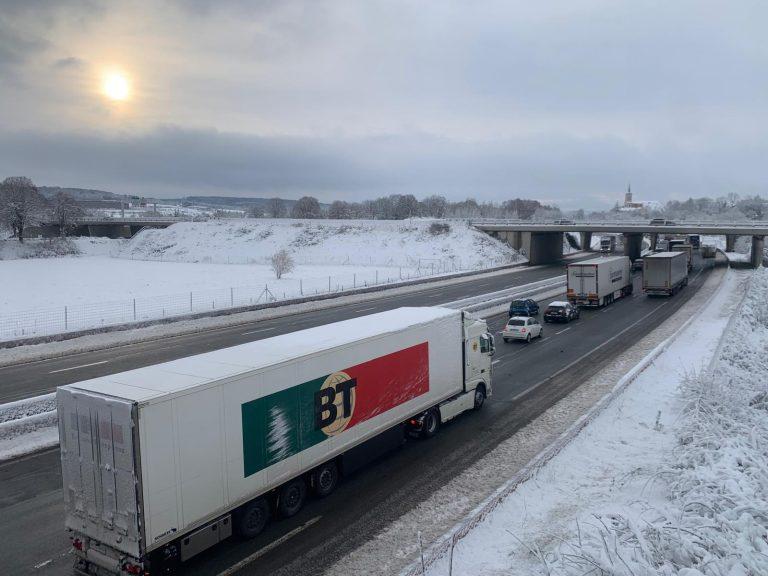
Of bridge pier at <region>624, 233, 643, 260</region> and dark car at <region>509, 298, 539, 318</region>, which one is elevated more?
bridge pier at <region>624, 233, 643, 260</region>

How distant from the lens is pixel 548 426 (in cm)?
1853

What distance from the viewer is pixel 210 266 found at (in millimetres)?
88688

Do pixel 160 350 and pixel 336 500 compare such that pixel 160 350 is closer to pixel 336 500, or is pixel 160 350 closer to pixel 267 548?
pixel 336 500

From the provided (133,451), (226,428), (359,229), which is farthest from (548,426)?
(359,229)

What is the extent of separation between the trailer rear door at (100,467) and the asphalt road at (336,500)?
1.77 metres

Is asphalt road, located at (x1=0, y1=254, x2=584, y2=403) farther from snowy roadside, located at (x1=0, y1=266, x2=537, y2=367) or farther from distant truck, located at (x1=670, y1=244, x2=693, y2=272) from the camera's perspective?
distant truck, located at (x1=670, y1=244, x2=693, y2=272)

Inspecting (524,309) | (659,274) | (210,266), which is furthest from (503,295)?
(210,266)

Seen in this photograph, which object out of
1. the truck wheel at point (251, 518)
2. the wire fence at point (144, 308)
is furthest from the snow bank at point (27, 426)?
the wire fence at point (144, 308)

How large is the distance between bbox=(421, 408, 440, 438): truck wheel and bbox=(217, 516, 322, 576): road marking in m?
5.28

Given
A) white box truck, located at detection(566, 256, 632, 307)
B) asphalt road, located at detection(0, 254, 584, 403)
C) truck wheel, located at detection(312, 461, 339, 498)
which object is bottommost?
asphalt road, located at detection(0, 254, 584, 403)

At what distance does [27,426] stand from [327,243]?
3304 inches

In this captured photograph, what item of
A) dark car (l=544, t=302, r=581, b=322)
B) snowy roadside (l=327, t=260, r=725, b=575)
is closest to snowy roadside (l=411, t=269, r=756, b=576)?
snowy roadside (l=327, t=260, r=725, b=575)

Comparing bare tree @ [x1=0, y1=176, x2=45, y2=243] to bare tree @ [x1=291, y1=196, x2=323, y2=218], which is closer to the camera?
bare tree @ [x1=0, y1=176, x2=45, y2=243]

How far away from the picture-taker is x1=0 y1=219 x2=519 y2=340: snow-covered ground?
44.9 m
